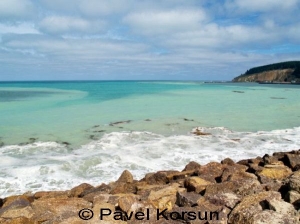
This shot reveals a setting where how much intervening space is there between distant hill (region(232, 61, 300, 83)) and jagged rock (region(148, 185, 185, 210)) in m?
128

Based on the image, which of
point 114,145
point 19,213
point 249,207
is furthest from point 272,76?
point 19,213

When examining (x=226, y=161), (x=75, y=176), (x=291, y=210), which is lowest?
(x=75, y=176)

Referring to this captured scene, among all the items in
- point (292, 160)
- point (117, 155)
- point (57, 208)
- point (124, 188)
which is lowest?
point (117, 155)

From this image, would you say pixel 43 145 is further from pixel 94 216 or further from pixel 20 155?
pixel 94 216

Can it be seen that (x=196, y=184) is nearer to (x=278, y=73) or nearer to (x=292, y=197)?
(x=292, y=197)

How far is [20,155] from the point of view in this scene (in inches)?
426

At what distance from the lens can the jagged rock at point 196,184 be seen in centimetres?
613

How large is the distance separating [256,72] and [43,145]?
162717 mm

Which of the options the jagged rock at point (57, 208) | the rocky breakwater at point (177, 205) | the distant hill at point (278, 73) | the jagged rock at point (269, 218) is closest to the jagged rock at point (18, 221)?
the rocky breakwater at point (177, 205)

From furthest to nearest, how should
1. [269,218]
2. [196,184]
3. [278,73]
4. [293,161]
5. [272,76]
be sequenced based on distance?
[272,76] → [278,73] → [293,161] → [196,184] → [269,218]

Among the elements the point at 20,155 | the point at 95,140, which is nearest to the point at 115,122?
the point at 95,140

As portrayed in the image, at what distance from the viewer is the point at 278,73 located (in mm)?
135250

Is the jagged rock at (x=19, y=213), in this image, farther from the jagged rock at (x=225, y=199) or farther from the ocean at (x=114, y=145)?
the jagged rock at (x=225, y=199)

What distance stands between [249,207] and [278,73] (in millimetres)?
144851
